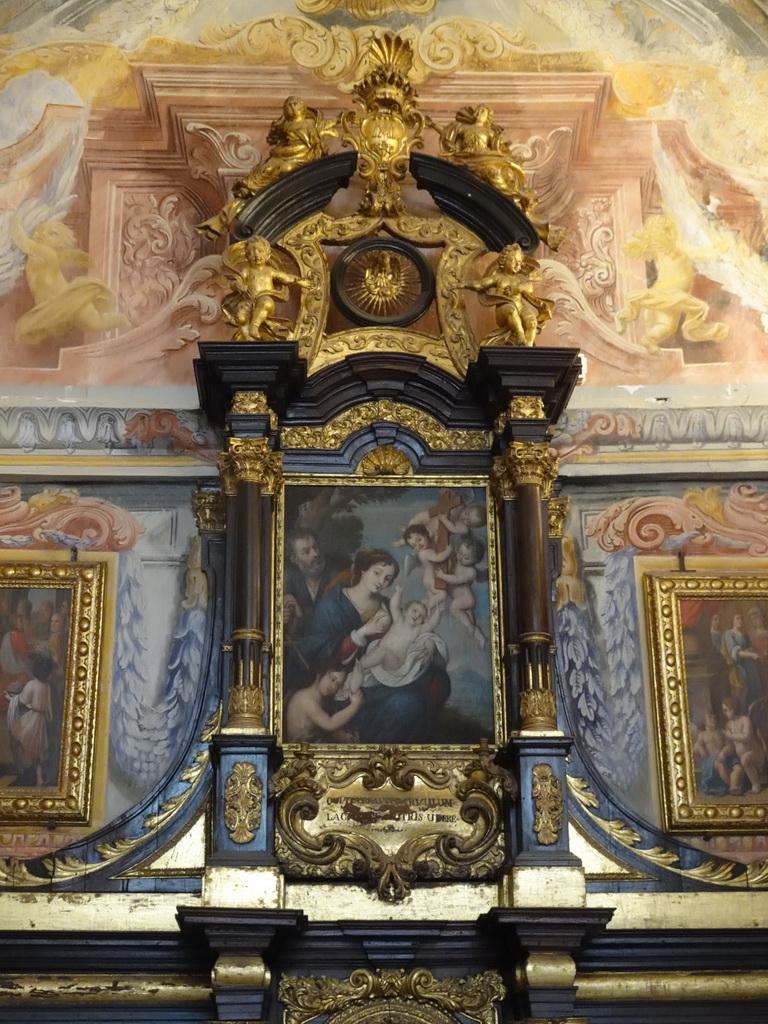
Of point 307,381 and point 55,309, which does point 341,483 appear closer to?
point 307,381

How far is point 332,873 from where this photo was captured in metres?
9.41

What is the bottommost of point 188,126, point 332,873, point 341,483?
point 332,873

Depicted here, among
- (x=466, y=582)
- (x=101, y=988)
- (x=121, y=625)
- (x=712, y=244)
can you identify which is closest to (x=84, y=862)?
(x=101, y=988)

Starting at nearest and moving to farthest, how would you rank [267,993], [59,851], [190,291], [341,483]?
[267,993] → [59,851] → [341,483] → [190,291]

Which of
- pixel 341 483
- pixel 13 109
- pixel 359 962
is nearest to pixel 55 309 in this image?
pixel 13 109

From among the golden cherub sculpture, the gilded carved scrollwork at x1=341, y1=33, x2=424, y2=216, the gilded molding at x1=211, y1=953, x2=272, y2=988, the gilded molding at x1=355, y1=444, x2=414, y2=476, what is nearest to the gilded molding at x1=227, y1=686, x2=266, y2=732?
the gilded molding at x1=211, y1=953, x2=272, y2=988

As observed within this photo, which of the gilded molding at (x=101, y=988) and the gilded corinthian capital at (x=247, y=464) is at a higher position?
the gilded corinthian capital at (x=247, y=464)

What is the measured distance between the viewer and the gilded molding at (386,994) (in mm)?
9102

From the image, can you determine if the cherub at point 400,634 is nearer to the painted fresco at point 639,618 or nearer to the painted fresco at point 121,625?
the painted fresco at point 639,618

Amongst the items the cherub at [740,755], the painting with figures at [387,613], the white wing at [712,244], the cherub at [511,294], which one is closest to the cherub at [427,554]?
the painting with figures at [387,613]

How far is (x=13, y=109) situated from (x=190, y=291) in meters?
1.85

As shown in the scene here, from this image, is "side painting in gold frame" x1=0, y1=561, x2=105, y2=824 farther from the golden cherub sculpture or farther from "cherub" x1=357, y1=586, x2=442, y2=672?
the golden cherub sculpture

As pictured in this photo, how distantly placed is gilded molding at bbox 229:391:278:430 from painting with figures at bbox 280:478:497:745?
54 cm

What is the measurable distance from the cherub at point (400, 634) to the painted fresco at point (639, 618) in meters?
0.86
